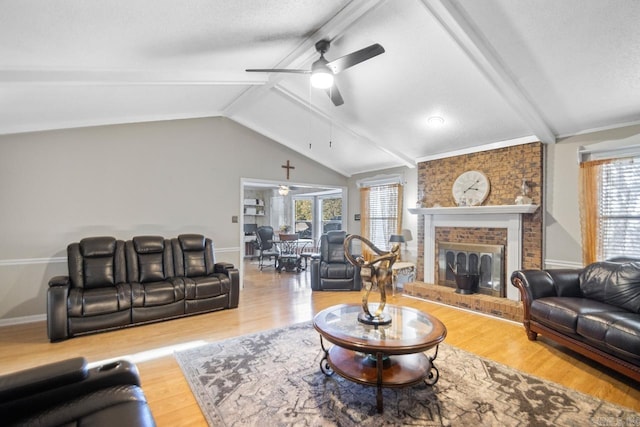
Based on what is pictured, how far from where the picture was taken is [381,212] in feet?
21.1

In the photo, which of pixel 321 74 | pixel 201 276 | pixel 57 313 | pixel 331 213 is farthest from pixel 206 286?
pixel 331 213

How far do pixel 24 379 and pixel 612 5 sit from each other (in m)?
4.32

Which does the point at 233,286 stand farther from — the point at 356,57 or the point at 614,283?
the point at 614,283

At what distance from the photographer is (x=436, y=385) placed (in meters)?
2.40

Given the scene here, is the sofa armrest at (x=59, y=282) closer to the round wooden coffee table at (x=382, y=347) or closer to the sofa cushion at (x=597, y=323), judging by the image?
the round wooden coffee table at (x=382, y=347)

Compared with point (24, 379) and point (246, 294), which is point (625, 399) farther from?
point (246, 294)

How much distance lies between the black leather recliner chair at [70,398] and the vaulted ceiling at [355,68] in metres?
2.14

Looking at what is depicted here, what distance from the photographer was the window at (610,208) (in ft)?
11.4

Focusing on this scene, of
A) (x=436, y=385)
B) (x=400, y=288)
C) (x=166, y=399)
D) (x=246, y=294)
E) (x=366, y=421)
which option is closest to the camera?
(x=366, y=421)

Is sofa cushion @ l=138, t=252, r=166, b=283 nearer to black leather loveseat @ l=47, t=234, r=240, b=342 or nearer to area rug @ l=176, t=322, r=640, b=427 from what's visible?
black leather loveseat @ l=47, t=234, r=240, b=342

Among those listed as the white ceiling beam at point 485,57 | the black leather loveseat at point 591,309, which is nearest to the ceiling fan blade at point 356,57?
the white ceiling beam at point 485,57

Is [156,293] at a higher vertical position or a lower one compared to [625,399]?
higher

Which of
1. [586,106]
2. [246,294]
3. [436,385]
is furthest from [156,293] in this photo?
[586,106]

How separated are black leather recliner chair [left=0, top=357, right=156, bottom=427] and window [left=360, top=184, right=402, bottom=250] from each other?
17.0 ft
